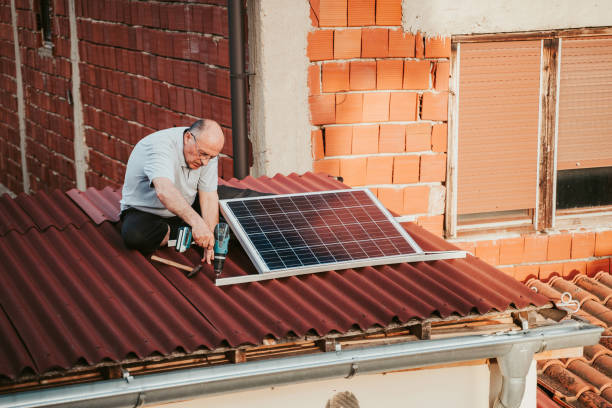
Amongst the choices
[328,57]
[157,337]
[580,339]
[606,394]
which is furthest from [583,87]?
[157,337]

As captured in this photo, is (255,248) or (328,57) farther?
(328,57)

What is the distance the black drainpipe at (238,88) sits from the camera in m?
7.56

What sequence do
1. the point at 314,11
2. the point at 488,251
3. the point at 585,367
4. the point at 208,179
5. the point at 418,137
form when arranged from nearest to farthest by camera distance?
the point at 208,179 → the point at 585,367 → the point at 314,11 → the point at 418,137 → the point at 488,251

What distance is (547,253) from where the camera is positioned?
28.3 ft

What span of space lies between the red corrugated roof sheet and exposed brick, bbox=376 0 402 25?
2.68 meters

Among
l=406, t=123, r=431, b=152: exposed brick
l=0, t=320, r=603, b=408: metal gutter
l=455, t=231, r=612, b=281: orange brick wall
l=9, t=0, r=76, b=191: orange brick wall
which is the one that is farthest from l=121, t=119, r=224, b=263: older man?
l=9, t=0, r=76, b=191: orange brick wall

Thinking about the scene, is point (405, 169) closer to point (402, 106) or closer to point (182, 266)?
point (402, 106)

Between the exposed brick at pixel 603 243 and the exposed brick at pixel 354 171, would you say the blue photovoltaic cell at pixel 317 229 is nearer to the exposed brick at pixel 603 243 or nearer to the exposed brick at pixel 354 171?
the exposed brick at pixel 354 171

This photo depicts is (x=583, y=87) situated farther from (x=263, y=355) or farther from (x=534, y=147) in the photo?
(x=263, y=355)

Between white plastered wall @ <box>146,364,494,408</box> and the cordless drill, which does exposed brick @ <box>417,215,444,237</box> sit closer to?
white plastered wall @ <box>146,364,494,408</box>

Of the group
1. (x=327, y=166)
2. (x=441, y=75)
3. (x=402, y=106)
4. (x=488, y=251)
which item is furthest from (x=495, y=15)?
(x=488, y=251)

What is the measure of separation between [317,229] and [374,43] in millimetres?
2559

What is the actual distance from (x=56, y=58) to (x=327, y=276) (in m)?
9.00

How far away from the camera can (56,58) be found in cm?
1302
